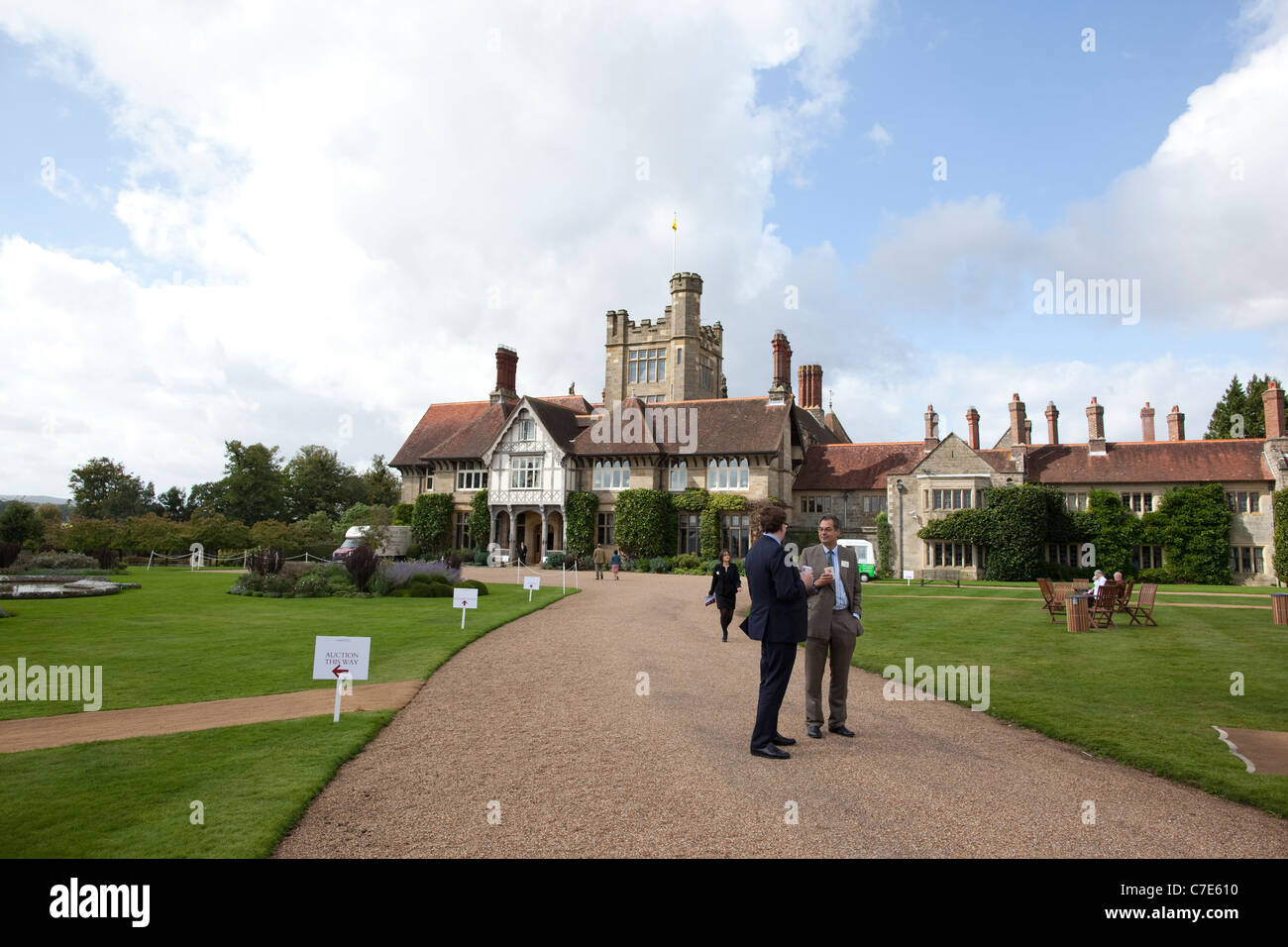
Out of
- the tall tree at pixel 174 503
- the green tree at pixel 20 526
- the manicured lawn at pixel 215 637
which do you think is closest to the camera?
the manicured lawn at pixel 215 637

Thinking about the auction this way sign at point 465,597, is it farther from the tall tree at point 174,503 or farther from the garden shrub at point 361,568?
the tall tree at point 174,503

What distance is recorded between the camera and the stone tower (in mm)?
49375

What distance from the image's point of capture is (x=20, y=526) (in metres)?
36.4

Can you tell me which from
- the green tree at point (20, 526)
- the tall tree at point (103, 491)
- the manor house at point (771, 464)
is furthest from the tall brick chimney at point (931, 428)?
the tall tree at point (103, 491)

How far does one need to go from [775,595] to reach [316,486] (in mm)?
67238

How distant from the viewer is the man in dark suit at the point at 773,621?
6973 mm

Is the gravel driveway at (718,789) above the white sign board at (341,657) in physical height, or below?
below

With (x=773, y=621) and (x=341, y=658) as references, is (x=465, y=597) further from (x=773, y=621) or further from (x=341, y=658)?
(x=773, y=621)

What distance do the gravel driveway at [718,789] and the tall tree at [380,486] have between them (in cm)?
6234

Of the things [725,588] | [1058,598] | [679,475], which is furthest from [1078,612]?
[679,475]

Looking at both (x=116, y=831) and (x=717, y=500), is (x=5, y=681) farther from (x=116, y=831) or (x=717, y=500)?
(x=717, y=500)

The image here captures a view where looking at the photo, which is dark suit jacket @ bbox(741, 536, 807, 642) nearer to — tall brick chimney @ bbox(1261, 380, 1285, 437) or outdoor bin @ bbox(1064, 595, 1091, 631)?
outdoor bin @ bbox(1064, 595, 1091, 631)
